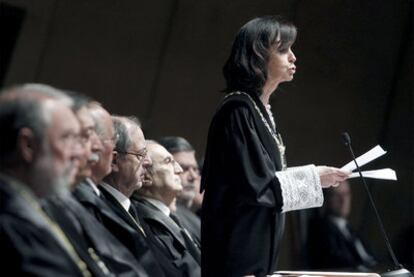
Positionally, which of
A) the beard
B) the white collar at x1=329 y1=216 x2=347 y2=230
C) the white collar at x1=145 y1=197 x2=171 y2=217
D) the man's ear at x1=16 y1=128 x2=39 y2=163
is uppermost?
the man's ear at x1=16 y1=128 x2=39 y2=163

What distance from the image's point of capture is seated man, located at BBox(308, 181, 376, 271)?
5.51 metres

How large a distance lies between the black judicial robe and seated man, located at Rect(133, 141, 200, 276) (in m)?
0.52

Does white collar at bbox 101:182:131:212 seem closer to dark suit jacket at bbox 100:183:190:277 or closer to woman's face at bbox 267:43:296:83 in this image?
dark suit jacket at bbox 100:183:190:277

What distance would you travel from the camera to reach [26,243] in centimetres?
222

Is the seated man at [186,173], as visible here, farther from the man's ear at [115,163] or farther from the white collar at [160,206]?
the man's ear at [115,163]

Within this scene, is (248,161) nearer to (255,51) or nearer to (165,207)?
(255,51)

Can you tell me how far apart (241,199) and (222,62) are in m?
2.03

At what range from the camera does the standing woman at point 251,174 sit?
3.24 meters

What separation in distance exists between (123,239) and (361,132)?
2581 mm

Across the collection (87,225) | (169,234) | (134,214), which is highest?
(87,225)

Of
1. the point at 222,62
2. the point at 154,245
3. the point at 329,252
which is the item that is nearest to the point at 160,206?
A: the point at 154,245

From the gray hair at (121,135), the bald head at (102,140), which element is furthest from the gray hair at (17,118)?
the gray hair at (121,135)

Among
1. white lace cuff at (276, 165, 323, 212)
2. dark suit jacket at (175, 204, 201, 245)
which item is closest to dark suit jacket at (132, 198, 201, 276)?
dark suit jacket at (175, 204, 201, 245)

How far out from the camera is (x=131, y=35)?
4.93m
